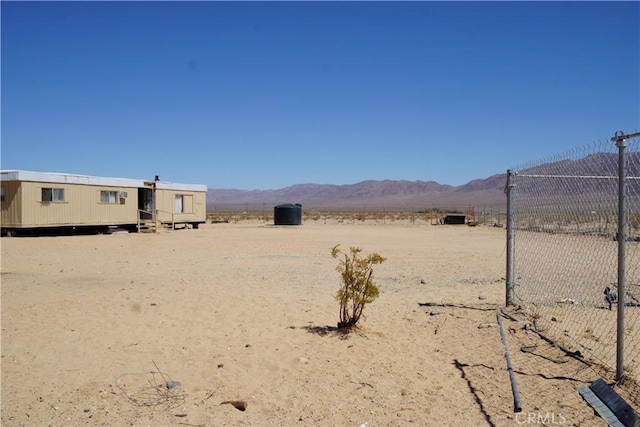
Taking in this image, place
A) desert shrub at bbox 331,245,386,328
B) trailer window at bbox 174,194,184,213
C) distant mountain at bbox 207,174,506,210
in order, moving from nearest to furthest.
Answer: desert shrub at bbox 331,245,386,328 → trailer window at bbox 174,194,184,213 → distant mountain at bbox 207,174,506,210

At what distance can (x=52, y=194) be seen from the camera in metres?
22.8

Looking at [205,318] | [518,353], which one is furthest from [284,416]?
[205,318]

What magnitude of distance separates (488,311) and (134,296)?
5.69 metres

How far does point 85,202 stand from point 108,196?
1.46 meters

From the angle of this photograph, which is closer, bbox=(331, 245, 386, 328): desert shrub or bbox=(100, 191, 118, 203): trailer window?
bbox=(331, 245, 386, 328): desert shrub

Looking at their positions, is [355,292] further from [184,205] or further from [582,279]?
[184,205]

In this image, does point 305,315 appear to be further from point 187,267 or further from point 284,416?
point 187,267

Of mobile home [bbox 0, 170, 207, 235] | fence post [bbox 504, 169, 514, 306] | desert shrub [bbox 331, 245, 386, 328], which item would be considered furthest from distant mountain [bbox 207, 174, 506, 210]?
desert shrub [bbox 331, 245, 386, 328]

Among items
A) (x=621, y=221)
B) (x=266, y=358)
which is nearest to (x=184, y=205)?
(x=266, y=358)

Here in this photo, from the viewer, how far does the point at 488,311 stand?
25.3 ft

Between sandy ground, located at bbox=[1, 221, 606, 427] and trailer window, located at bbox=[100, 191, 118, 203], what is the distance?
50.5 feet

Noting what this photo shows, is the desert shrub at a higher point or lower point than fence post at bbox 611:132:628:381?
lower

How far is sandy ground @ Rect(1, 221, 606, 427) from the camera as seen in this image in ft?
14.1

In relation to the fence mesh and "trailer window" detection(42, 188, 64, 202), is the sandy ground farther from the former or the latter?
"trailer window" detection(42, 188, 64, 202)
